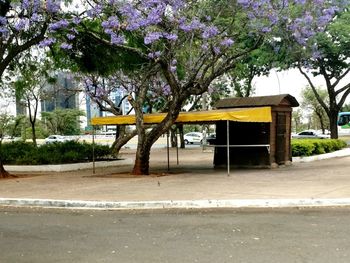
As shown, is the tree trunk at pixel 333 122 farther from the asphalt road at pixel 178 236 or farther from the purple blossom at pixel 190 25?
the asphalt road at pixel 178 236

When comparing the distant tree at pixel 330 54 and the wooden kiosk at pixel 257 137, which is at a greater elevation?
the distant tree at pixel 330 54

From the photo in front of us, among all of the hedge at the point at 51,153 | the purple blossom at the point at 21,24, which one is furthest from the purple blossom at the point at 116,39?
the hedge at the point at 51,153

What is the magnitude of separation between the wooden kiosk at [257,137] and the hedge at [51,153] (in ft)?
19.7

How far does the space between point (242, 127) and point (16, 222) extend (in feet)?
39.6

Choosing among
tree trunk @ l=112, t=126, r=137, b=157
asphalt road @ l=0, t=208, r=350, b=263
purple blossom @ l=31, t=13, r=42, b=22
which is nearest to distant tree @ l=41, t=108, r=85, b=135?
tree trunk @ l=112, t=126, r=137, b=157

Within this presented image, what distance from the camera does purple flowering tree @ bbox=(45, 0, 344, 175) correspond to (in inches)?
621

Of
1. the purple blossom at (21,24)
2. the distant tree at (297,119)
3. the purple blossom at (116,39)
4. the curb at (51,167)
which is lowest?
the curb at (51,167)

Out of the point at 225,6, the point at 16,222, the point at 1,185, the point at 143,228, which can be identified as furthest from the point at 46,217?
the point at 225,6

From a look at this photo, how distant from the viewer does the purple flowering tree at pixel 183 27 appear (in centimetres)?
1577

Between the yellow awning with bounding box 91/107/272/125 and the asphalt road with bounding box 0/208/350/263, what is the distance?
6.66 metres

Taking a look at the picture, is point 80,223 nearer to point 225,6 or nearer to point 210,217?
point 210,217

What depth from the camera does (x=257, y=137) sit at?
20.3 metres

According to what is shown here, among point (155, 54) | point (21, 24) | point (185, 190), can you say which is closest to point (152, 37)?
point (155, 54)

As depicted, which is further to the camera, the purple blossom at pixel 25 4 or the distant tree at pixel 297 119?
the distant tree at pixel 297 119
